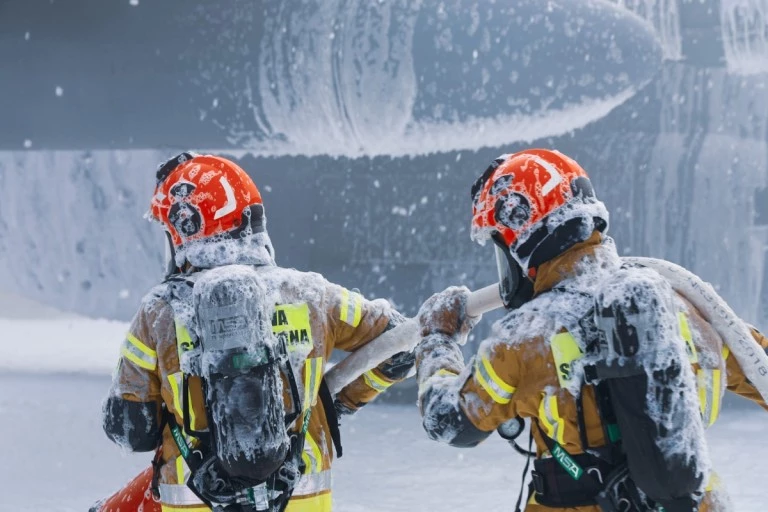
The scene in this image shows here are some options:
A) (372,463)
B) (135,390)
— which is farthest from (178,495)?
(372,463)

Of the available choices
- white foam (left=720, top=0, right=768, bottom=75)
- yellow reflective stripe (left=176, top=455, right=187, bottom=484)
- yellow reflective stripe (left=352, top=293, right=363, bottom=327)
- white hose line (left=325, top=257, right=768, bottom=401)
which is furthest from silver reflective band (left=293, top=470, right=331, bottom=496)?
white foam (left=720, top=0, right=768, bottom=75)

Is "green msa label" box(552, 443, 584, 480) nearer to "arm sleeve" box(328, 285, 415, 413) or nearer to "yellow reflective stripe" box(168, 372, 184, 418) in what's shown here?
"arm sleeve" box(328, 285, 415, 413)

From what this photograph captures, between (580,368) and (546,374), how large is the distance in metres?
0.06

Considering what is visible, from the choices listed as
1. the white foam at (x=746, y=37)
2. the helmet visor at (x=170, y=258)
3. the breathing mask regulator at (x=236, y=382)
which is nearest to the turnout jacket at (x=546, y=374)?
the breathing mask regulator at (x=236, y=382)

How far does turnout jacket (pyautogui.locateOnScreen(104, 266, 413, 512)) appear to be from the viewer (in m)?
1.94

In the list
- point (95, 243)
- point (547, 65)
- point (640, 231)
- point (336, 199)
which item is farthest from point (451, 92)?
point (95, 243)

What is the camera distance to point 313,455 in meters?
2.04

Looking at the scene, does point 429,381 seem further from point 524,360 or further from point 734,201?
point 734,201

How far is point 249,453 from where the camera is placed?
1832mm

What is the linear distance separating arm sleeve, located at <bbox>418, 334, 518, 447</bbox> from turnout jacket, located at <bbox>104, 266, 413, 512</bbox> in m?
0.29

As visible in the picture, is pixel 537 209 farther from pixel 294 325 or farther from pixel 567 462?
pixel 294 325

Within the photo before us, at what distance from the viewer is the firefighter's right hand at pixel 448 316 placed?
1.96 metres

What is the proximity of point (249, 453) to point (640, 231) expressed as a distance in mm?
5382

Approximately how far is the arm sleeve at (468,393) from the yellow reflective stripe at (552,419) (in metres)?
0.07
